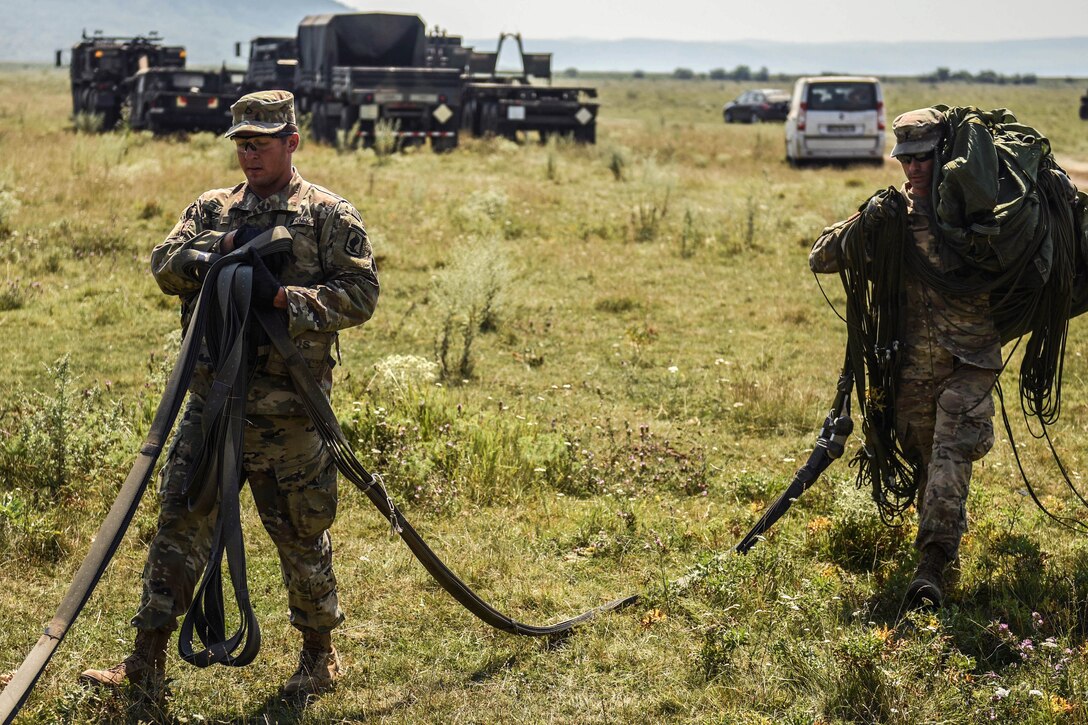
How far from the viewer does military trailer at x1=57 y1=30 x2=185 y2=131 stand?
25844 mm

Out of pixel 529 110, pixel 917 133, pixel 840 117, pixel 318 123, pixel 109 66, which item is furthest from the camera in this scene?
pixel 109 66

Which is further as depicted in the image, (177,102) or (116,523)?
(177,102)

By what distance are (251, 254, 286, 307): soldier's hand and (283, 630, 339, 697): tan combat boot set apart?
117 centimetres

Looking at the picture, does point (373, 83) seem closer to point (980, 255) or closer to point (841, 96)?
point (841, 96)

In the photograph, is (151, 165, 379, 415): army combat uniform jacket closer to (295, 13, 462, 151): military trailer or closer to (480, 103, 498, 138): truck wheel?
(295, 13, 462, 151): military trailer

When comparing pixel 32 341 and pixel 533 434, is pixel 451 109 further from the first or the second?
pixel 533 434

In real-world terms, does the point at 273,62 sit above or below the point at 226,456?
→ above

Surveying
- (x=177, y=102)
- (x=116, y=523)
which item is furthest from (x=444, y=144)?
(x=116, y=523)

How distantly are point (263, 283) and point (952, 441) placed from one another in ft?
8.69

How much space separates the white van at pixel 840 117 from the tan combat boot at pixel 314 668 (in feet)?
59.9

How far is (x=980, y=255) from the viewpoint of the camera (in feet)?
14.4

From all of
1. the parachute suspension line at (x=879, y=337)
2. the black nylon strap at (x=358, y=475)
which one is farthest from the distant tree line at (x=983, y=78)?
the black nylon strap at (x=358, y=475)

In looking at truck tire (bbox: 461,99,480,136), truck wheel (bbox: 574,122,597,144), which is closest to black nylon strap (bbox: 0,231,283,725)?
truck wheel (bbox: 574,122,597,144)

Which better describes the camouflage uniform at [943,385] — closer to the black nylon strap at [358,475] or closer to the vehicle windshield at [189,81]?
the black nylon strap at [358,475]
